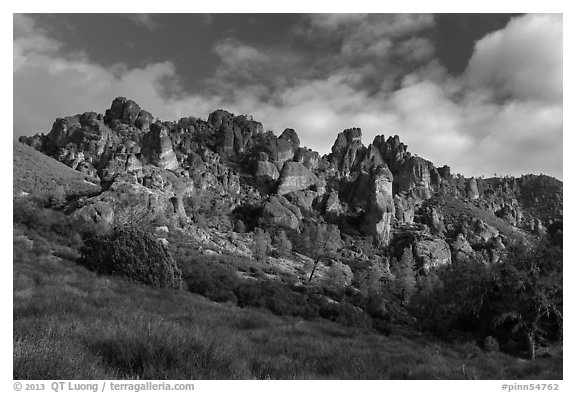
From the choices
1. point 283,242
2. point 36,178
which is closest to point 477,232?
point 283,242

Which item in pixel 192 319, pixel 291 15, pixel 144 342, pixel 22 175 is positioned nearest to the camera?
pixel 144 342

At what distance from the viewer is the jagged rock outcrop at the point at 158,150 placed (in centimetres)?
14838

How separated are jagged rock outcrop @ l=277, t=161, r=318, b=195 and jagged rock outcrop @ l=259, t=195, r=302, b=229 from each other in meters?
24.3

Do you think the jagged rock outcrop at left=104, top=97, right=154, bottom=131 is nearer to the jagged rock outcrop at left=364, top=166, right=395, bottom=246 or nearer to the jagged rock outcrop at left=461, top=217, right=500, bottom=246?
the jagged rock outcrop at left=364, top=166, right=395, bottom=246

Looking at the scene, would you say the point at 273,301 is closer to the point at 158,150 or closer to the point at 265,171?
the point at 158,150

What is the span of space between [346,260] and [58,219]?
289ft

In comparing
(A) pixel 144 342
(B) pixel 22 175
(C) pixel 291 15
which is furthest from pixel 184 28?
(B) pixel 22 175

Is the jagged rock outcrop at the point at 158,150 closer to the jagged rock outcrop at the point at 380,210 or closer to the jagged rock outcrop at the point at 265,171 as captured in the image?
the jagged rock outcrop at the point at 265,171

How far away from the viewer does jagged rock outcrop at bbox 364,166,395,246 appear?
13862 centimetres

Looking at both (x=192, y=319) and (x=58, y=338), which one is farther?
(x=192, y=319)

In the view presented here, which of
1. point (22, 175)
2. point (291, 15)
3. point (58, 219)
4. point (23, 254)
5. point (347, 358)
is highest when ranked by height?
point (22, 175)

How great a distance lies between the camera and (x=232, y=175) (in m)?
162
